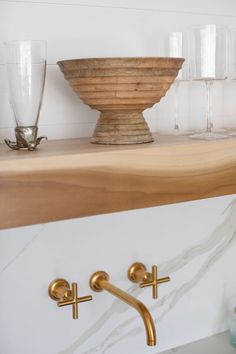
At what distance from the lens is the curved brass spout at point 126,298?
112 cm

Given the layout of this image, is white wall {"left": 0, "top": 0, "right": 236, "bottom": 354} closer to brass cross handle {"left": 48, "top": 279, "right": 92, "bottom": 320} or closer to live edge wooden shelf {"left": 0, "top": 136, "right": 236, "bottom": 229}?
brass cross handle {"left": 48, "top": 279, "right": 92, "bottom": 320}

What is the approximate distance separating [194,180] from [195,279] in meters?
0.55

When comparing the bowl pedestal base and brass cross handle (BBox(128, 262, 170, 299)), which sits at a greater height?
the bowl pedestal base

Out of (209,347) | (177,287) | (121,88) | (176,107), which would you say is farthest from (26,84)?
(209,347)

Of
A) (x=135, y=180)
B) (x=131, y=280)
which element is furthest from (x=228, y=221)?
(x=135, y=180)

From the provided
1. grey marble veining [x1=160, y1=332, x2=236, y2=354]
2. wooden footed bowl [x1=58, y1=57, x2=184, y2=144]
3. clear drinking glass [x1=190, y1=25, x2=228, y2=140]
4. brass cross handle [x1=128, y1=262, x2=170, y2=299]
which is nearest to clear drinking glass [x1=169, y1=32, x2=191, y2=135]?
clear drinking glass [x1=190, y1=25, x2=228, y2=140]

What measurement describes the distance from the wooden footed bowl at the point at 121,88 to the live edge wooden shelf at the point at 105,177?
51mm

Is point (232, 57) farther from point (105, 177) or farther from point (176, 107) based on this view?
point (105, 177)

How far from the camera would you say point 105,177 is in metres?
1.03

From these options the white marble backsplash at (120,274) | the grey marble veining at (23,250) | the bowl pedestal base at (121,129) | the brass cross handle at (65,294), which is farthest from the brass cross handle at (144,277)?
the bowl pedestal base at (121,129)

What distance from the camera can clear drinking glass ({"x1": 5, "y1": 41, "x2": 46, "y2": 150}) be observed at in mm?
1081

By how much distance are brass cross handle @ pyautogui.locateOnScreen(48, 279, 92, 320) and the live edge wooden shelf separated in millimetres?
334

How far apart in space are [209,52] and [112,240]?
507 mm

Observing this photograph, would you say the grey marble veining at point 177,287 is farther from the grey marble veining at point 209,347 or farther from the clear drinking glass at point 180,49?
the clear drinking glass at point 180,49
